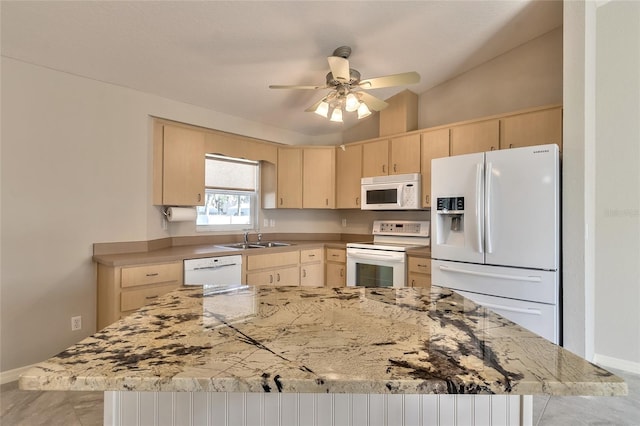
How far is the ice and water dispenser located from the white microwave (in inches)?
24.7

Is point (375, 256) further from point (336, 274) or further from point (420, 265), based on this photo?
point (336, 274)

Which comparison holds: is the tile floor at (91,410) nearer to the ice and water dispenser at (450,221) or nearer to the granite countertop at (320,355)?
the ice and water dispenser at (450,221)

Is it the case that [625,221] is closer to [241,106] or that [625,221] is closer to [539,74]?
[539,74]

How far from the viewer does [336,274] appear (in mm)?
4016

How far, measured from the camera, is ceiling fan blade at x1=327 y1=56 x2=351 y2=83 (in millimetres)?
2205

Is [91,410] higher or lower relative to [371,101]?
lower

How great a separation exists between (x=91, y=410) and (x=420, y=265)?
2878 millimetres

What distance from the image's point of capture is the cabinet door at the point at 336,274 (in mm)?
3959

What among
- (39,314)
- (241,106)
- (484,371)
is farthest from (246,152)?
(484,371)

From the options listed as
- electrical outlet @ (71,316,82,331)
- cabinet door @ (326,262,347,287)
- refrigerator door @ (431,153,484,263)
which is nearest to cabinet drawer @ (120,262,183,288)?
electrical outlet @ (71,316,82,331)

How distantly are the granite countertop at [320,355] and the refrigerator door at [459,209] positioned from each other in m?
1.66

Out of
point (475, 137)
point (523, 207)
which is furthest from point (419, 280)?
point (475, 137)

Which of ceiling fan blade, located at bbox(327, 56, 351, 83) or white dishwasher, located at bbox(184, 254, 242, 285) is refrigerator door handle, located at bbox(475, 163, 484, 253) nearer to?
ceiling fan blade, located at bbox(327, 56, 351, 83)

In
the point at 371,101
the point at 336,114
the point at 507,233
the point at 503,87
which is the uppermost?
the point at 503,87
